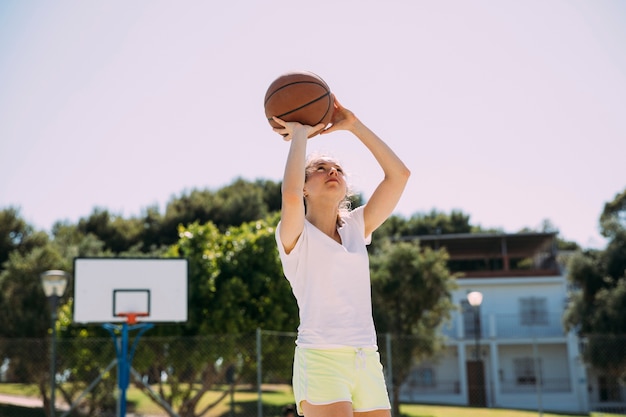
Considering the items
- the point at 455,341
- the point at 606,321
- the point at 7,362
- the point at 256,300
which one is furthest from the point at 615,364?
the point at 7,362

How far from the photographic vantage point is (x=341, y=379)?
2523 mm

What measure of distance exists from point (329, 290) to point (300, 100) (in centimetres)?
99

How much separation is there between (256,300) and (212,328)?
3.84ft

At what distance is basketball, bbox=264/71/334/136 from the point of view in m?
3.10

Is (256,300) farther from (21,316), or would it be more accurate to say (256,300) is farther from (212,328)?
(21,316)

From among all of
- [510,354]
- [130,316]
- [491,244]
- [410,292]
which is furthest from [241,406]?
[491,244]

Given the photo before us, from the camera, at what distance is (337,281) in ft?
8.57

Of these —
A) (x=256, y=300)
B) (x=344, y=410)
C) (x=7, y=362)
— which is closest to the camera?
(x=344, y=410)

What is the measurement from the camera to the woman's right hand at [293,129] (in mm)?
2904

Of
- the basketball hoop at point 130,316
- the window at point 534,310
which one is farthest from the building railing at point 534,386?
the basketball hoop at point 130,316

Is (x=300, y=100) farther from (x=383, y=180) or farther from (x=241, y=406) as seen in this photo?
(x=241, y=406)

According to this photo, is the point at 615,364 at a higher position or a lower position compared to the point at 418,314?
lower

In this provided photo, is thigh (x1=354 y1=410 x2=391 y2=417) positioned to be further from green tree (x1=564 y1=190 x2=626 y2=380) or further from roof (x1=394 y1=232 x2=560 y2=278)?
roof (x1=394 y1=232 x2=560 y2=278)

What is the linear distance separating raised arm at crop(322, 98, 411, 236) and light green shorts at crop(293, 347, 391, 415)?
2.19ft
